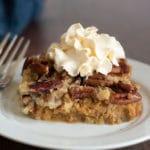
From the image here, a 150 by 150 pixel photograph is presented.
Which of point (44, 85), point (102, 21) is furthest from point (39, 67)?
point (102, 21)

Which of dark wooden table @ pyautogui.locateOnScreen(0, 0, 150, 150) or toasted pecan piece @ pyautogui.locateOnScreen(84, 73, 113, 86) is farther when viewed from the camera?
dark wooden table @ pyautogui.locateOnScreen(0, 0, 150, 150)

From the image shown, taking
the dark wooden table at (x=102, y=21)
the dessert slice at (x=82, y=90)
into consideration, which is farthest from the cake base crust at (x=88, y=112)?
the dark wooden table at (x=102, y=21)

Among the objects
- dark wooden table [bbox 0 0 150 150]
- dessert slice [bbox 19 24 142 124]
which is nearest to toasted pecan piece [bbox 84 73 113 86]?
dessert slice [bbox 19 24 142 124]

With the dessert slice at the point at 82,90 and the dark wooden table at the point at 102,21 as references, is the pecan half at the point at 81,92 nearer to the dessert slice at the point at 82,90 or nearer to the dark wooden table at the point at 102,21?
the dessert slice at the point at 82,90

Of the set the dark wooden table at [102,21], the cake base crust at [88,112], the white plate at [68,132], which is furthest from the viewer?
the dark wooden table at [102,21]

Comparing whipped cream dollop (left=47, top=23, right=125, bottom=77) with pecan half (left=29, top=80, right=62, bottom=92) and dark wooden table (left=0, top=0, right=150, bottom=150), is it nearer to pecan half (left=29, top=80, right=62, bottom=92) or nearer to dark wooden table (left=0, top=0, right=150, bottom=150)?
pecan half (left=29, top=80, right=62, bottom=92)

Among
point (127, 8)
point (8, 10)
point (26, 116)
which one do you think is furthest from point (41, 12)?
point (26, 116)

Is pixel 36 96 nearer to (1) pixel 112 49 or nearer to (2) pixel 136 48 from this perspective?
(1) pixel 112 49
